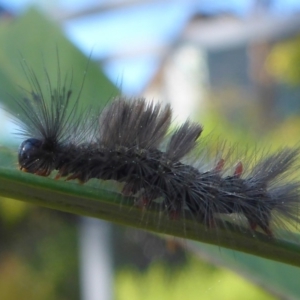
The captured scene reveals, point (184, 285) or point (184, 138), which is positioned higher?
point (184, 285)

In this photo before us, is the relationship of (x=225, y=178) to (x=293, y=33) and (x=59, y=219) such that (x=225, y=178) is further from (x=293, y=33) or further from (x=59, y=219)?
(x=293, y=33)

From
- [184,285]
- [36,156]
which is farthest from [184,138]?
[184,285]

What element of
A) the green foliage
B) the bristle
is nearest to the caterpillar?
the bristle

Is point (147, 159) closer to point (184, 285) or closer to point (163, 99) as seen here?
point (163, 99)

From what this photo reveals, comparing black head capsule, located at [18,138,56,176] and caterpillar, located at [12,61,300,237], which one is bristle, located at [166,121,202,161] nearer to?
caterpillar, located at [12,61,300,237]

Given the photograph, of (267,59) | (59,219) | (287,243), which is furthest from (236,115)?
(287,243)
